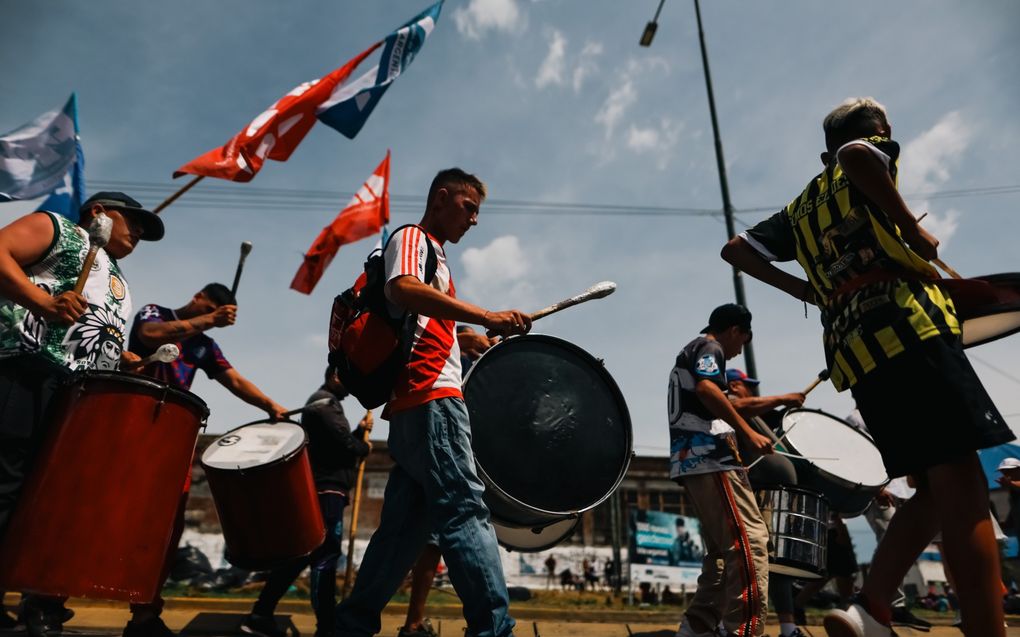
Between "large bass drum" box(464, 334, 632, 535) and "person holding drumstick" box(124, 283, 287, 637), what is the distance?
194cm

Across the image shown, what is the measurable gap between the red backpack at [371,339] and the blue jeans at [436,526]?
168mm

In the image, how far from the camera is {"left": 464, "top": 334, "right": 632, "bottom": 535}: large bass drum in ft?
9.98

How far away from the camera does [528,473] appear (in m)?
3.07

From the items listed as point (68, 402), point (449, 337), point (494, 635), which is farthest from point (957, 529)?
point (68, 402)

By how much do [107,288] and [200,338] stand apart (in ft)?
5.42

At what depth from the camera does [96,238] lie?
3043 mm

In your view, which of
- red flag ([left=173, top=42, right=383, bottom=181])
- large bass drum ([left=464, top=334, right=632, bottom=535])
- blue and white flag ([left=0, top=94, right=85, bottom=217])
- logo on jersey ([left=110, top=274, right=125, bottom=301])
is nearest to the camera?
large bass drum ([left=464, top=334, right=632, bottom=535])

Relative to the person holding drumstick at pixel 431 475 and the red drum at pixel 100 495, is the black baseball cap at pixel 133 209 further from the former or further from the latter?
the person holding drumstick at pixel 431 475

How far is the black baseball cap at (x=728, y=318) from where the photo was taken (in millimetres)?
4348

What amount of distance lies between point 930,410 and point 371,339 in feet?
6.06

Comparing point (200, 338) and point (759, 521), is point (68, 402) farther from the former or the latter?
point (759, 521)

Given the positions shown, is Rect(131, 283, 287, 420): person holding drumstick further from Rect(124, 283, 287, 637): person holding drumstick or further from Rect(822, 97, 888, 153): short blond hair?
Rect(822, 97, 888, 153): short blond hair

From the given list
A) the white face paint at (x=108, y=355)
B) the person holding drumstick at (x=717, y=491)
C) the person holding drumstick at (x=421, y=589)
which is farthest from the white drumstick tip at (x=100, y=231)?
the person holding drumstick at (x=717, y=491)

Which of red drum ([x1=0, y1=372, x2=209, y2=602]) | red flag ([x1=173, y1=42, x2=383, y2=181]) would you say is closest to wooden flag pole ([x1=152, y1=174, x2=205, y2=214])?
red flag ([x1=173, y1=42, x2=383, y2=181])
